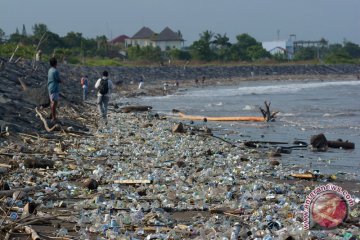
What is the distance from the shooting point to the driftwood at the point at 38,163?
29.6ft

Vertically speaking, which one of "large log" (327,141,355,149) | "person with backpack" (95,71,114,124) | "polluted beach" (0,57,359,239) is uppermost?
"person with backpack" (95,71,114,124)

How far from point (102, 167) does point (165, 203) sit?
2.80 m

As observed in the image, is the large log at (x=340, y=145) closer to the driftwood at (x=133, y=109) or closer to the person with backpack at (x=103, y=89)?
the person with backpack at (x=103, y=89)

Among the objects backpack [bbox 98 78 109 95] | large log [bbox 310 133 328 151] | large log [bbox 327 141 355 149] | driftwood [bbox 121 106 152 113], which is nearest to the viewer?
large log [bbox 310 133 328 151]

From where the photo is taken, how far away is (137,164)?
10.5 m

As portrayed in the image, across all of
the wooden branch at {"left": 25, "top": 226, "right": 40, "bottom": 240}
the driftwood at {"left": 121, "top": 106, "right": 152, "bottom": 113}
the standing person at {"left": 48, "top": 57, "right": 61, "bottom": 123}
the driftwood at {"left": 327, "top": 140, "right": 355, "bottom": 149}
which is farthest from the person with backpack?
the wooden branch at {"left": 25, "top": 226, "right": 40, "bottom": 240}

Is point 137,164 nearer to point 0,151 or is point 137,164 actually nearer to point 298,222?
point 0,151

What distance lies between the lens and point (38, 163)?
9.13 m

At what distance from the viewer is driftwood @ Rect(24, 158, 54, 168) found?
902 centimetres

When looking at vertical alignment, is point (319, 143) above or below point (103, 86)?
below

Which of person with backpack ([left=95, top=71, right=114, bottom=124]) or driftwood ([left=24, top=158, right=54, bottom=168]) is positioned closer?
driftwood ([left=24, top=158, right=54, bottom=168])

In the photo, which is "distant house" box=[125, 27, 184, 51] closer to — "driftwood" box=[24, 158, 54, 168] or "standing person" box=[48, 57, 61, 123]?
"standing person" box=[48, 57, 61, 123]

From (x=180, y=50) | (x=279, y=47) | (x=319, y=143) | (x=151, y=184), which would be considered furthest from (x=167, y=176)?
(x=279, y=47)

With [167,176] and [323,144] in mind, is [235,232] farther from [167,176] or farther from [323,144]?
[323,144]
